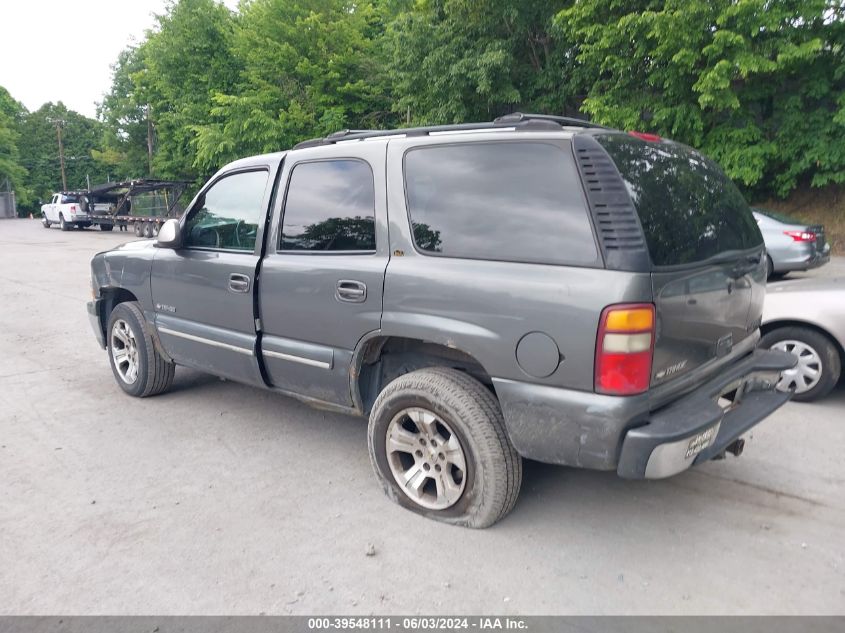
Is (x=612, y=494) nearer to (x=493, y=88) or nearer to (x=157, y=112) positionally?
(x=493, y=88)

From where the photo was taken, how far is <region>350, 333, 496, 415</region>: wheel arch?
10.5ft

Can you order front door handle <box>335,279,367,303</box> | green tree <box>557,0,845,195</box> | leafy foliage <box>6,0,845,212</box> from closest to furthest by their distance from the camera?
front door handle <box>335,279,367,303</box> < green tree <box>557,0,845,195</box> < leafy foliage <box>6,0,845,212</box>

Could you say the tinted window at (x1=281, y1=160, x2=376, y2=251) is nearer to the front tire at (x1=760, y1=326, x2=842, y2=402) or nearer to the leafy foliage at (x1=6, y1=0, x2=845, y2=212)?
the front tire at (x1=760, y1=326, x2=842, y2=402)

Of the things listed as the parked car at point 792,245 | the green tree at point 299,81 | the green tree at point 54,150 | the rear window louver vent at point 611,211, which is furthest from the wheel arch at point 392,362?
the green tree at point 54,150

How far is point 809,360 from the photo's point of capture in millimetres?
4793

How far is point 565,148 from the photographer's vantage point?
9.07ft

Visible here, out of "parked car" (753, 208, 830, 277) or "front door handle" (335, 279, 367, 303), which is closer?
"front door handle" (335, 279, 367, 303)

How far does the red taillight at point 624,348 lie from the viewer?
2535mm

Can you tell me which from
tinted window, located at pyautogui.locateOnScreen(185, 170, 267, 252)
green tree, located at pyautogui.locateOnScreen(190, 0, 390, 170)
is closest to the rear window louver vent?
tinted window, located at pyautogui.locateOnScreen(185, 170, 267, 252)

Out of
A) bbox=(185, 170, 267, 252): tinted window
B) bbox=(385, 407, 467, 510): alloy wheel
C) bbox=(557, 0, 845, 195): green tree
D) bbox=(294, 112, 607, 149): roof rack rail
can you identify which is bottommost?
bbox=(385, 407, 467, 510): alloy wheel

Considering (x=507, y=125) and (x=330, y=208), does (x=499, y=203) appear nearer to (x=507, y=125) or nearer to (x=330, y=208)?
(x=507, y=125)

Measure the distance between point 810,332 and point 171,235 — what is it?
187 inches

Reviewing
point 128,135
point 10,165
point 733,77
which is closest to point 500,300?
point 733,77

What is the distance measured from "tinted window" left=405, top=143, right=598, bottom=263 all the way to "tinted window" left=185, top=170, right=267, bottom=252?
4.18ft
